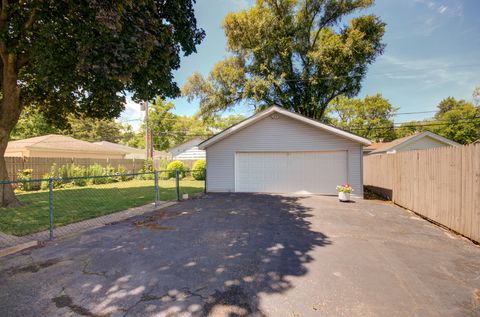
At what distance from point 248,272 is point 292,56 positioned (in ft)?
60.1

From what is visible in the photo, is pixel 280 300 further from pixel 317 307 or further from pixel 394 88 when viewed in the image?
pixel 394 88

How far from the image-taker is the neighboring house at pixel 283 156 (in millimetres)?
11216

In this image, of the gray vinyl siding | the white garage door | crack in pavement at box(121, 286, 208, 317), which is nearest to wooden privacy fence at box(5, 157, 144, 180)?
the gray vinyl siding

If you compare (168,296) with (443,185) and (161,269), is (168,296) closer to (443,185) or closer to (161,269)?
(161,269)

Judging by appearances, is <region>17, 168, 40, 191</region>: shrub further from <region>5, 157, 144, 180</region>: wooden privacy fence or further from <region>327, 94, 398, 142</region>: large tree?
<region>327, 94, 398, 142</region>: large tree

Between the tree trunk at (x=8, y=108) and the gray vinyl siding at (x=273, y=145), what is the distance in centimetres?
761

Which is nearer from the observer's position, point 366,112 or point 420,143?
point 420,143

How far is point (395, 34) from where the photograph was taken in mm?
16703

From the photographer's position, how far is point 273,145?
12.0 meters

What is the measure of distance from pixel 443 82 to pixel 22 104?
107ft

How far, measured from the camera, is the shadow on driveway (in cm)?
264

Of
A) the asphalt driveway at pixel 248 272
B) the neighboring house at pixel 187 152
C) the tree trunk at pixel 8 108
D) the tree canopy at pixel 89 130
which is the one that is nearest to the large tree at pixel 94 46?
the tree trunk at pixel 8 108

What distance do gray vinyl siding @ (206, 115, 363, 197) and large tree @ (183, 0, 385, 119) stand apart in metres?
6.53

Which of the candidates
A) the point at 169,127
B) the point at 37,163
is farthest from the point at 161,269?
the point at 169,127
